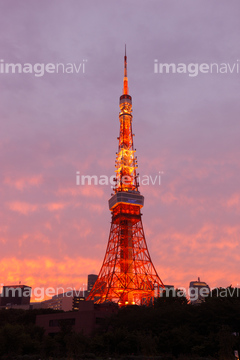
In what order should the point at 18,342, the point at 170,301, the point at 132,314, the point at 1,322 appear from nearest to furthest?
the point at 18,342
the point at 132,314
the point at 170,301
the point at 1,322

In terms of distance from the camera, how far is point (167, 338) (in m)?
51.8

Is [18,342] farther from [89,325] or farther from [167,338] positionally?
[89,325]

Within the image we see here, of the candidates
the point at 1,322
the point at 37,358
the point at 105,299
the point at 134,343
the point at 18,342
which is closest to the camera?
the point at 37,358

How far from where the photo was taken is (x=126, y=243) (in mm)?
100000

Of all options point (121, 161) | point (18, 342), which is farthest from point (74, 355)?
point (121, 161)

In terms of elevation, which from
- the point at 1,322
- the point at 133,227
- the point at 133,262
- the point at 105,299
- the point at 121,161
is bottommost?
the point at 1,322

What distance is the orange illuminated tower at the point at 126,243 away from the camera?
91125 millimetres

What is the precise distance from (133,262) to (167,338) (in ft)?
149

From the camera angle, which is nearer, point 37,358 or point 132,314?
point 37,358

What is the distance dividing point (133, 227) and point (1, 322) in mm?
41450

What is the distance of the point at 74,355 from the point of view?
42.3 metres

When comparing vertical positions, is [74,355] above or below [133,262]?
below

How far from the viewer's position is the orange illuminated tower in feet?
299

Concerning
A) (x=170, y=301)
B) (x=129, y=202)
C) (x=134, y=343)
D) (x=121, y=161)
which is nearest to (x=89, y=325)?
(x=170, y=301)
